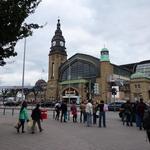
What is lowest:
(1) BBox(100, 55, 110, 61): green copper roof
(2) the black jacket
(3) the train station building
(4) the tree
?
(2) the black jacket

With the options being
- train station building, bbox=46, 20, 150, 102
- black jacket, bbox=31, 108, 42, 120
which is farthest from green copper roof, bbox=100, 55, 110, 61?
black jacket, bbox=31, 108, 42, 120

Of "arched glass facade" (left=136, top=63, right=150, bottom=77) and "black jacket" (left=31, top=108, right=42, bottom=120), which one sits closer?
"black jacket" (left=31, top=108, right=42, bottom=120)

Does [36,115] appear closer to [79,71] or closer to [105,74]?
[105,74]

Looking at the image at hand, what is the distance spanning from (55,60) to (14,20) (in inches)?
4411

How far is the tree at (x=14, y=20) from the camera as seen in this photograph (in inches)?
471

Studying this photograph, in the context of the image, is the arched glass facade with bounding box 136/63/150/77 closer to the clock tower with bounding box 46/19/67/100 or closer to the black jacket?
the clock tower with bounding box 46/19/67/100

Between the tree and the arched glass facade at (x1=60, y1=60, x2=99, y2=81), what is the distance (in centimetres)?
9908

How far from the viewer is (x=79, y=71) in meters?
118

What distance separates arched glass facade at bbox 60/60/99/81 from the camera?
11438cm

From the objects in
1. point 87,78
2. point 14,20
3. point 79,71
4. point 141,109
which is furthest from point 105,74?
point 14,20

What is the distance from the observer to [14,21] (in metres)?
12.3

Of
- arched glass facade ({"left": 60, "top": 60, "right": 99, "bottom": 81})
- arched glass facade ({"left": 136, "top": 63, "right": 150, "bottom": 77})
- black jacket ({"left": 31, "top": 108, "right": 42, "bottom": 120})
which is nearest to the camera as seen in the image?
black jacket ({"left": 31, "top": 108, "right": 42, "bottom": 120})

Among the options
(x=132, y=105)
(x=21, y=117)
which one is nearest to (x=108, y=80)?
(x=132, y=105)

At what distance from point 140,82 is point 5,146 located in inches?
3982
